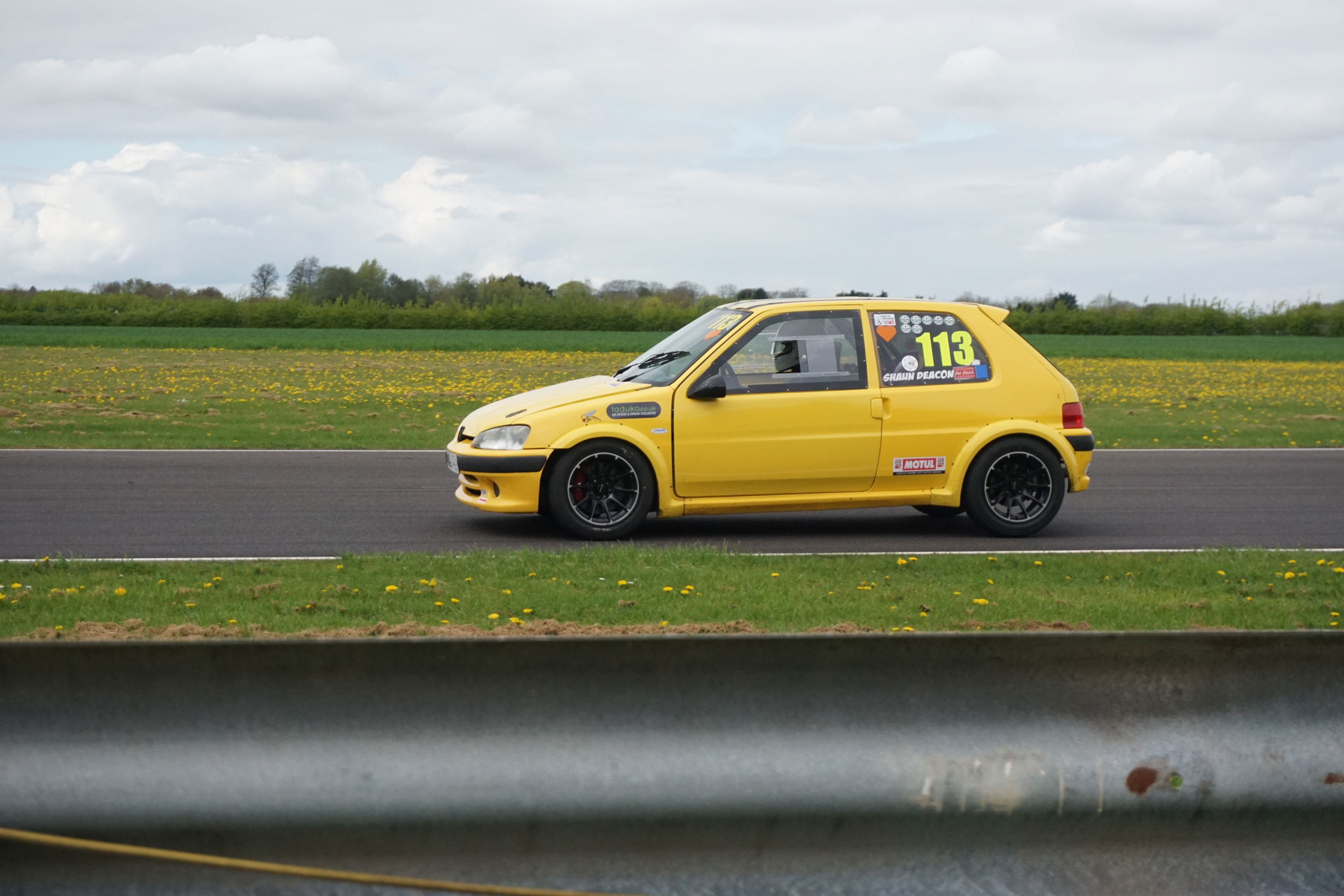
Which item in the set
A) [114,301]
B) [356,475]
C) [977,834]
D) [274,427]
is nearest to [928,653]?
[977,834]

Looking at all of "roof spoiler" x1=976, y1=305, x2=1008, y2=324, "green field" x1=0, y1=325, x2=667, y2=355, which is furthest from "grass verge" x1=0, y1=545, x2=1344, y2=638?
"green field" x1=0, y1=325, x2=667, y2=355

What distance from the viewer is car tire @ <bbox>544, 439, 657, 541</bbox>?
29.4ft

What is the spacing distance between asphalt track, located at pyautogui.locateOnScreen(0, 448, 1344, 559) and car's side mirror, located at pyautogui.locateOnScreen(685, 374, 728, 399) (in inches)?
40.3

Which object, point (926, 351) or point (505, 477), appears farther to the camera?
point (926, 351)

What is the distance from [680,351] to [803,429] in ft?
3.60

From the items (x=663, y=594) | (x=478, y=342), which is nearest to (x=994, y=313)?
(x=663, y=594)

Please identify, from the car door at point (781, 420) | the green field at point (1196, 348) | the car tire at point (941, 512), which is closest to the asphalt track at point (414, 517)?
the car tire at point (941, 512)

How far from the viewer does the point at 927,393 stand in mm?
9273

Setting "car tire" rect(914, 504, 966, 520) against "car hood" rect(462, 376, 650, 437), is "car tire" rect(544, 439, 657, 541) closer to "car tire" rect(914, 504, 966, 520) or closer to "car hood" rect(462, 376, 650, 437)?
"car hood" rect(462, 376, 650, 437)

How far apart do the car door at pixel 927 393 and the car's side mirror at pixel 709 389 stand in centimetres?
116

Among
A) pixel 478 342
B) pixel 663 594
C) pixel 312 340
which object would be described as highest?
pixel 312 340

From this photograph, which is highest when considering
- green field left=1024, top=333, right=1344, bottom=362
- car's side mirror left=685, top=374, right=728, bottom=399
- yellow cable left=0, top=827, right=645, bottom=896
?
green field left=1024, top=333, right=1344, bottom=362

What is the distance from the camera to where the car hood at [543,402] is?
29.5 feet

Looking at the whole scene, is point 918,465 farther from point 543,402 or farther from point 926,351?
point 543,402
